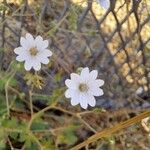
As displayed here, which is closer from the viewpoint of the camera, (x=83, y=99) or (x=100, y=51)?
(x=83, y=99)

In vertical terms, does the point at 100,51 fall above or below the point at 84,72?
above

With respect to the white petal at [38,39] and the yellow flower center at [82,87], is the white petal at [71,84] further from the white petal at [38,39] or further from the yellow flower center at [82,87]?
the white petal at [38,39]

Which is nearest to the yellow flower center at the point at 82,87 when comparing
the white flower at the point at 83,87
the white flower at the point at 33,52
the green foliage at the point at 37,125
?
the white flower at the point at 83,87

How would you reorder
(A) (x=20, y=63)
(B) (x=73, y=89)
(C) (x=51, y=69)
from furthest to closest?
1. (C) (x=51, y=69)
2. (A) (x=20, y=63)
3. (B) (x=73, y=89)

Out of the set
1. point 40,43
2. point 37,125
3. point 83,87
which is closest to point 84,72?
point 83,87

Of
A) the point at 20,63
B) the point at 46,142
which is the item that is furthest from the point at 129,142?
the point at 20,63

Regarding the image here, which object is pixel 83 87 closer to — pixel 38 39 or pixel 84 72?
pixel 84 72

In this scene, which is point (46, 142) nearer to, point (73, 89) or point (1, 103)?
point (1, 103)
